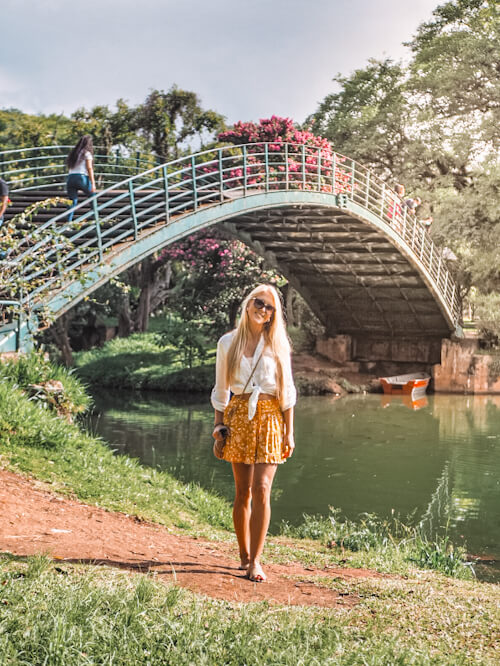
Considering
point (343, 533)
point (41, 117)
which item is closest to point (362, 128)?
point (41, 117)

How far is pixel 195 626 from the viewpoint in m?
3.21

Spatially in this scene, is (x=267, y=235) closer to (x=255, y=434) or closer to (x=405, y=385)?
(x=405, y=385)

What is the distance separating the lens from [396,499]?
33.5 ft

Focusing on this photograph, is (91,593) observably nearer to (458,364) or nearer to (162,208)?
(162,208)

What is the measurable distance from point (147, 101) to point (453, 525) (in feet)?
70.1

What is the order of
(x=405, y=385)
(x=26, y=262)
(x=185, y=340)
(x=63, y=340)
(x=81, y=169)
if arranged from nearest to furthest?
(x=26, y=262) < (x=81, y=169) < (x=185, y=340) < (x=405, y=385) < (x=63, y=340)

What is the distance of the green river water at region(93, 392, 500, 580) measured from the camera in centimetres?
950

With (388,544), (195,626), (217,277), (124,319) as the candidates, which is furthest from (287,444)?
(124,319)

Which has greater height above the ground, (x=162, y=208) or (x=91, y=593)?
(x=162, y=208)

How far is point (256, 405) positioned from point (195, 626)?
1.40 metres

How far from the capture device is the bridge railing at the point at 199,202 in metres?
9.74

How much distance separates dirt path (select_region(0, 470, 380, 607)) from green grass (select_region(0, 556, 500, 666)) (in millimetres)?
270

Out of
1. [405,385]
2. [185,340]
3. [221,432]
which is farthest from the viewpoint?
[405,385]

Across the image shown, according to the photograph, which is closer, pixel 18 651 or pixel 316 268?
pixel 18 651
